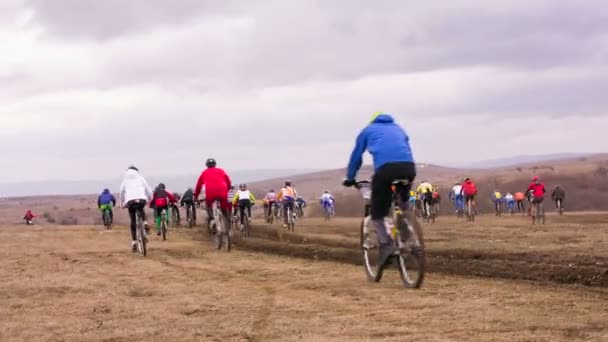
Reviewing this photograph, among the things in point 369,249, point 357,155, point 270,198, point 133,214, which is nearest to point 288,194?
point 270,198

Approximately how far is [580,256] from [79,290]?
7.96 metres

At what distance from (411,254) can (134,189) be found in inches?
391

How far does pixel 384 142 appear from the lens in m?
10.9

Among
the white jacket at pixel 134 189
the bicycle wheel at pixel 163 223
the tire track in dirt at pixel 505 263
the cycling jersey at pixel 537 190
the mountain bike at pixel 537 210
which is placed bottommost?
the tire track in dirt at pixel 505 263

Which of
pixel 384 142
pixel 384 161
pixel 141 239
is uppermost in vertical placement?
pixel 384 142

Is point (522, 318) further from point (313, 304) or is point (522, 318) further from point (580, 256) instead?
point (580, 256)

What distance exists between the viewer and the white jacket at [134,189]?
758 inches

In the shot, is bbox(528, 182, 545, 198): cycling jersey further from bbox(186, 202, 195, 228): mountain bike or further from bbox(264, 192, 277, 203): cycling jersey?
bbox(186, 202, 195, 228): mountain bike

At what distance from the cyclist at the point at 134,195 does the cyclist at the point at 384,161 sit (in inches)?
346

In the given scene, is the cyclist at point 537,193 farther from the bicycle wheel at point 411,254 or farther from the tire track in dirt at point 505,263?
the bicycle wheel at point 411,254

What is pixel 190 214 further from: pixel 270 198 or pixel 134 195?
pixel 134 195

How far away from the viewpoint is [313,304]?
9.70 meters

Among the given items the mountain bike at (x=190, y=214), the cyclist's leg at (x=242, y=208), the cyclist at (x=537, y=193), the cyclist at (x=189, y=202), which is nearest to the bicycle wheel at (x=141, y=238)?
the cyclist's leg at (x=242, y=208)

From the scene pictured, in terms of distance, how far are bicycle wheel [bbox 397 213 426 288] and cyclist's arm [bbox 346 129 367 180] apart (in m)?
1.05
